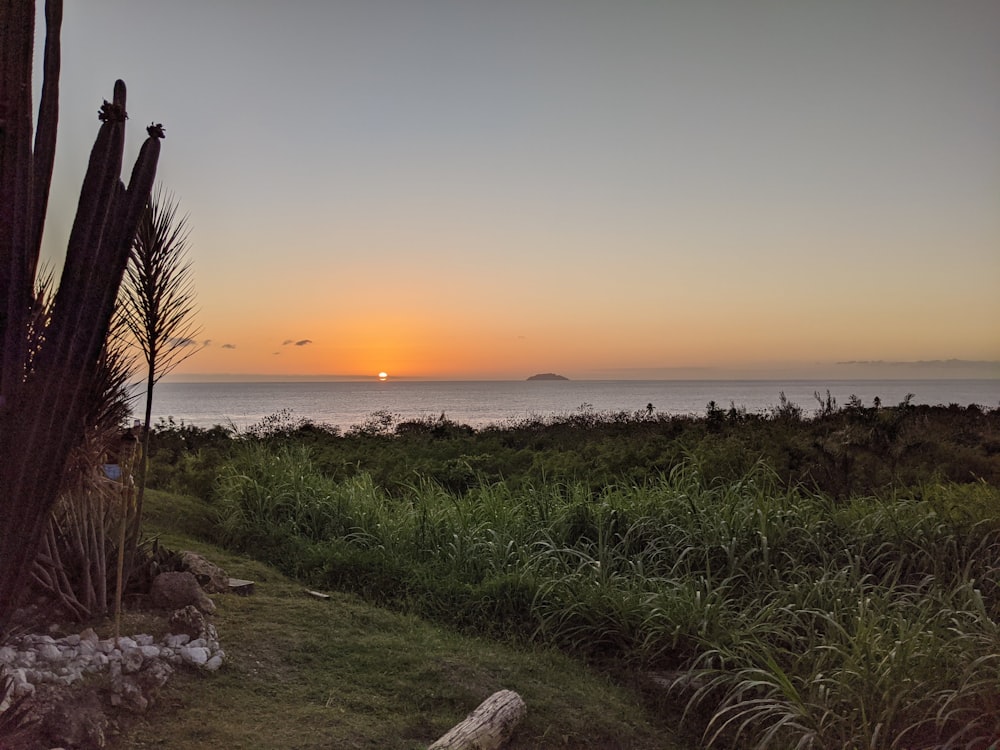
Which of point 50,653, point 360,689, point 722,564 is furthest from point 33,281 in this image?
point 722,564

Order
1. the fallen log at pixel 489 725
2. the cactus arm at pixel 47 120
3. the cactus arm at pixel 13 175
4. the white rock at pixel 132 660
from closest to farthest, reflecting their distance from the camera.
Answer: the cactus arm at pixel 13 175 → the cactus arm at pixel 47 120 → the fallen log at pixel 489 725 → the white rock at pixel 132 660

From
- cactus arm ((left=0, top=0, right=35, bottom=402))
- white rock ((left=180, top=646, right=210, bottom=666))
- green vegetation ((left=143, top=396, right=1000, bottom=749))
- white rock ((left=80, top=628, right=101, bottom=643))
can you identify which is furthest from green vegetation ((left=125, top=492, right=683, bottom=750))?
cactus arm ((left=0, top=0, right=35, bottom=402))

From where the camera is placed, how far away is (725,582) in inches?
207

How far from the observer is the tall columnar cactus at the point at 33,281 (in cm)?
298

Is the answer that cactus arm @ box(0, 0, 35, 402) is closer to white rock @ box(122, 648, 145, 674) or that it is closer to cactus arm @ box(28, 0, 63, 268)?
cactus arm @ box(28, 0, 63, 268)

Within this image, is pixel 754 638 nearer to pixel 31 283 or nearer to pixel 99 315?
pixel 99 315

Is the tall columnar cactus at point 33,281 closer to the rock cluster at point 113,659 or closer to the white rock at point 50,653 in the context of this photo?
the rock cluster at point 113,659

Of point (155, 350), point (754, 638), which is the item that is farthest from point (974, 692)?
point (155, 350)

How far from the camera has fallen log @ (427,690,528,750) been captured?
340 cm

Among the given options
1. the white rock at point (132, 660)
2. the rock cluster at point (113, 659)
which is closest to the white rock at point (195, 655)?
the rock cluster at point (113, 659)

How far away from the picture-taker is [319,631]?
4.80 m

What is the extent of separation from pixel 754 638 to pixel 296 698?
2830 mm

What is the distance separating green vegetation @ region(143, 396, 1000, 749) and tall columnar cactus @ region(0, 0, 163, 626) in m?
3.18

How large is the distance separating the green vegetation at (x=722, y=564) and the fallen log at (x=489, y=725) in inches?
41.0
